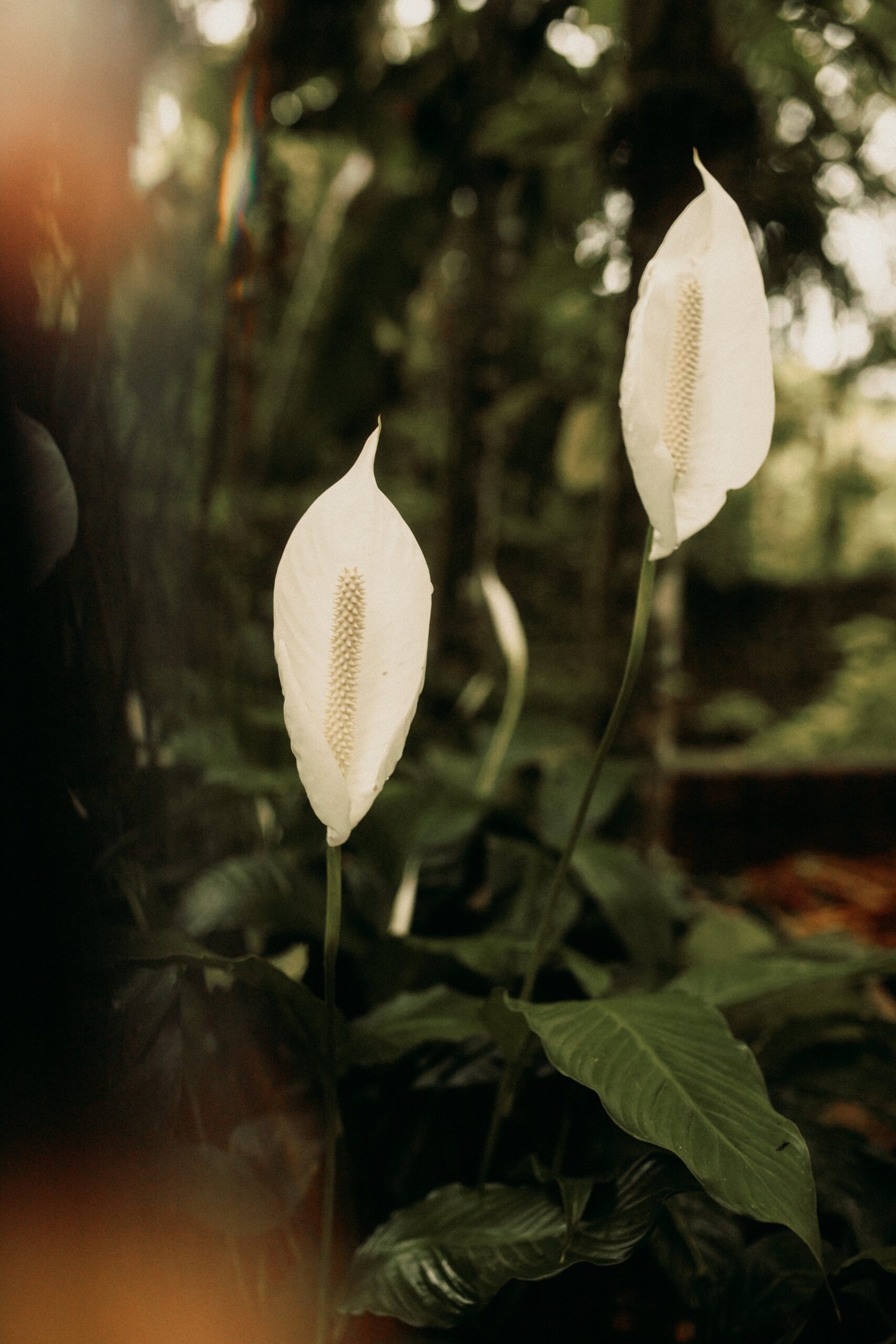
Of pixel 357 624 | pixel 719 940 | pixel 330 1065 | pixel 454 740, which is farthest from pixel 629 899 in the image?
pixel 454 740

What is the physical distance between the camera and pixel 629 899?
0.86 meters

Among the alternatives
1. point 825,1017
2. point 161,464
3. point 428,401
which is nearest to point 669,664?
point 825,1017

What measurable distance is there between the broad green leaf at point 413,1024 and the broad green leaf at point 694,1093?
9cm

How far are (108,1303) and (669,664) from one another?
100 centimetres

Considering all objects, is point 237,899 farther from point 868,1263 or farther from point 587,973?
point 868,1263

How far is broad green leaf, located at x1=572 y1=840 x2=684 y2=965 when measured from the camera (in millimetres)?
847

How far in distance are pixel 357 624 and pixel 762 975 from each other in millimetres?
463

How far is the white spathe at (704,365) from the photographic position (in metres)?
0.40

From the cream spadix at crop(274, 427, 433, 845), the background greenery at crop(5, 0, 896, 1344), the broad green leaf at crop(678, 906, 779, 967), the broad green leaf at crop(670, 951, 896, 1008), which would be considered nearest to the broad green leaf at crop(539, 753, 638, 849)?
the background greenery at crop(5, 0, 896, 1344)

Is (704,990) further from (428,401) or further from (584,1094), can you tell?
(428,401)

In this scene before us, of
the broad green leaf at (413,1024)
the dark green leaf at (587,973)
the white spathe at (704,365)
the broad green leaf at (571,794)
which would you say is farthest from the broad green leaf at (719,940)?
the white spathe at (704,365)

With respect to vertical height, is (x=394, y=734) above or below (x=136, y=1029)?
above

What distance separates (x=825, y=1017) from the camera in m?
0.74

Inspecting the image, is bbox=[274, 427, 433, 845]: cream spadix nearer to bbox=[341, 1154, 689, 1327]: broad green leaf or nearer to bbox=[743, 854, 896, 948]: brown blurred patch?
bbox=[341, 1154, 689, 1327]: broad green leaf
